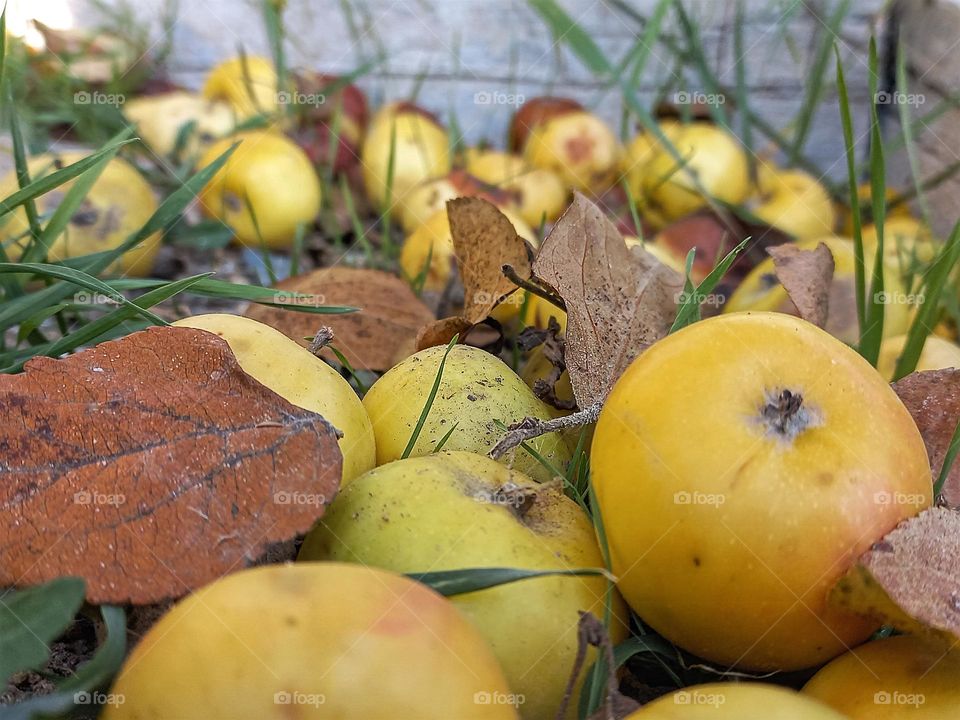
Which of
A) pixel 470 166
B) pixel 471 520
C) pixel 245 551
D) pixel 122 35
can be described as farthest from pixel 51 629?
pixel 122 35

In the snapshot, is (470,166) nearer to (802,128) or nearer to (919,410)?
(802,128)

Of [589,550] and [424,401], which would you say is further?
[424,401]

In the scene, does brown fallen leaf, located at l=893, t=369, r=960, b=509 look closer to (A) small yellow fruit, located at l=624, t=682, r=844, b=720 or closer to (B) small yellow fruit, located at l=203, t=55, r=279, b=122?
(A) small yellow fruit, located at l=624, t=682, r=844, b=720

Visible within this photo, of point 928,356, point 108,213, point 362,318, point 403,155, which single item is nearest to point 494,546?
point 362,318

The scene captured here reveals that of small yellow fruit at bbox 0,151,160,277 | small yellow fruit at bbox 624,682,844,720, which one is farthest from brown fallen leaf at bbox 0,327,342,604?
small yellow fruit at bbox 0,151,160,277

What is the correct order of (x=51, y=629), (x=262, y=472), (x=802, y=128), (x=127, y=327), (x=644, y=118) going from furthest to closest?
(x=802, y=128) < (x=644, y=118) < (x=127, y=327) < (x=262, y=472) < (x=51, y=629)

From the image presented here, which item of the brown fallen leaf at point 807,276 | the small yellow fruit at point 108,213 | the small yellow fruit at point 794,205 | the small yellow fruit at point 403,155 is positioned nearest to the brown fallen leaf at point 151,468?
the brown fallen leaf at point 807,276

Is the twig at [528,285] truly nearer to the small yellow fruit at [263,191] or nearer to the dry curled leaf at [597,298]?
the dry curled leaf at [597,298]
